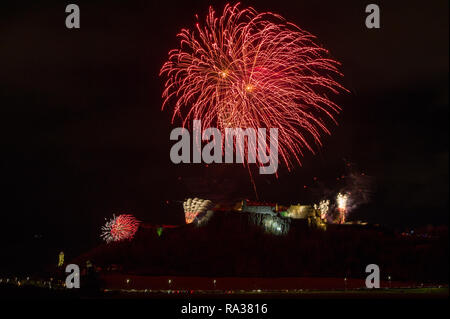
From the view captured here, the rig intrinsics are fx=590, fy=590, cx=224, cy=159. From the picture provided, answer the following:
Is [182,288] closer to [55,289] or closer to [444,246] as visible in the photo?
[55,289]

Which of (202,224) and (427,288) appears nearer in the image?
(427,288)

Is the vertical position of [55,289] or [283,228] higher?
[283,228]

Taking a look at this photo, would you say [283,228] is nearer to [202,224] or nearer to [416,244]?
[202,224]
